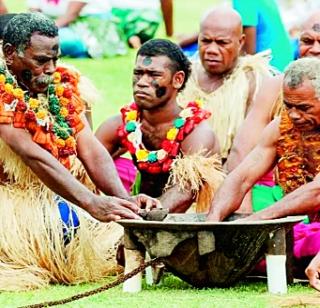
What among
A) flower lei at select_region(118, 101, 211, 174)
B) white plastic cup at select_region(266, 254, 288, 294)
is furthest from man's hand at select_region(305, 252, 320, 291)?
flower lei at select_region(118, 101, 211, 174)

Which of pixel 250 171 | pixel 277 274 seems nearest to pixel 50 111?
pixel 250 171

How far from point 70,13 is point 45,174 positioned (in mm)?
5612

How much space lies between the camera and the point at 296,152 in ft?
21.6

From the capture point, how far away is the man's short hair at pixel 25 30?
6566 mm

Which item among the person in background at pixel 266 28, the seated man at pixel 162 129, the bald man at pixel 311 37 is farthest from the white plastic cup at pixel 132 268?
the person in background at pixel 266 28

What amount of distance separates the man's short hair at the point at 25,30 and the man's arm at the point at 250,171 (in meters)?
1.02

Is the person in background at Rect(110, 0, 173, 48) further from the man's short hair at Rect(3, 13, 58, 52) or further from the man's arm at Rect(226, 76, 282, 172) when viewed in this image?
the man's short hair at Rect(3, 13, 58, 52)

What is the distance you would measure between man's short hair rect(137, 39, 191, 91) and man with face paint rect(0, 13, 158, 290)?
628mm

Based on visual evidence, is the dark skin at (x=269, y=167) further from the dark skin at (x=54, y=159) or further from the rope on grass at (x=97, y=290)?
the rope on grass at (x=97, y=290)

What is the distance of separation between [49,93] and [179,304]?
1305mm

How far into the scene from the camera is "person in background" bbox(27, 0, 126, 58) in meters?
11.9

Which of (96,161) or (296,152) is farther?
Result: (96,161)

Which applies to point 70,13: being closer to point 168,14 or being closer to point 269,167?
point 168,14

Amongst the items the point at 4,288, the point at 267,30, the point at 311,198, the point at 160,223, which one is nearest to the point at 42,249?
the point at 4,288
